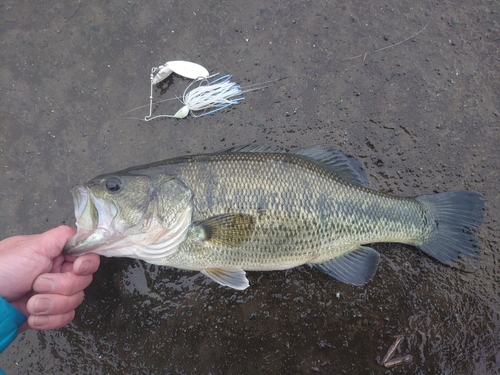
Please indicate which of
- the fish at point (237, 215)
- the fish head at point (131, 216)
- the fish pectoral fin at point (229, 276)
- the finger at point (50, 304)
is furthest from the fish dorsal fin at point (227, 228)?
the finger at point (50, 304)

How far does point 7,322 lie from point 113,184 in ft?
3.42

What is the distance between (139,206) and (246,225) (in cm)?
71

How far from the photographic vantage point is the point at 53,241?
2.23 meters

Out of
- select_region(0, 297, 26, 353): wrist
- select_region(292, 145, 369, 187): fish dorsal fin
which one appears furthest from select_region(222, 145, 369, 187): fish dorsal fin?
select_region(0, 297, 26, 353): wrist

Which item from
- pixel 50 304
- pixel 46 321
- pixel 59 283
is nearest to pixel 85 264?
pixel 59 283

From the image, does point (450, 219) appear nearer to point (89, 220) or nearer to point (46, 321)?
point (89, 220)

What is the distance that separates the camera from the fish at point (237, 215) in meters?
2.21

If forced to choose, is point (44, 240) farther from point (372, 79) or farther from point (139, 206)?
point (372, 79)

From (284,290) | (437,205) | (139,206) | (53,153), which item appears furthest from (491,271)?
(53,153)

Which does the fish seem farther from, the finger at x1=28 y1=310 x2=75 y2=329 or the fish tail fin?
the finger at x1=28 y1=310 x2=75 y2=329

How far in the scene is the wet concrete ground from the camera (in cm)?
272

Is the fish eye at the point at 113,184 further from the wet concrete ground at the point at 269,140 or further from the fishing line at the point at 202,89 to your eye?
the fishing line at the point at 202,89

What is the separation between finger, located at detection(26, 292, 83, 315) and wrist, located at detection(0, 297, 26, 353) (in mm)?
88

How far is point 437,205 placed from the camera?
253cm
